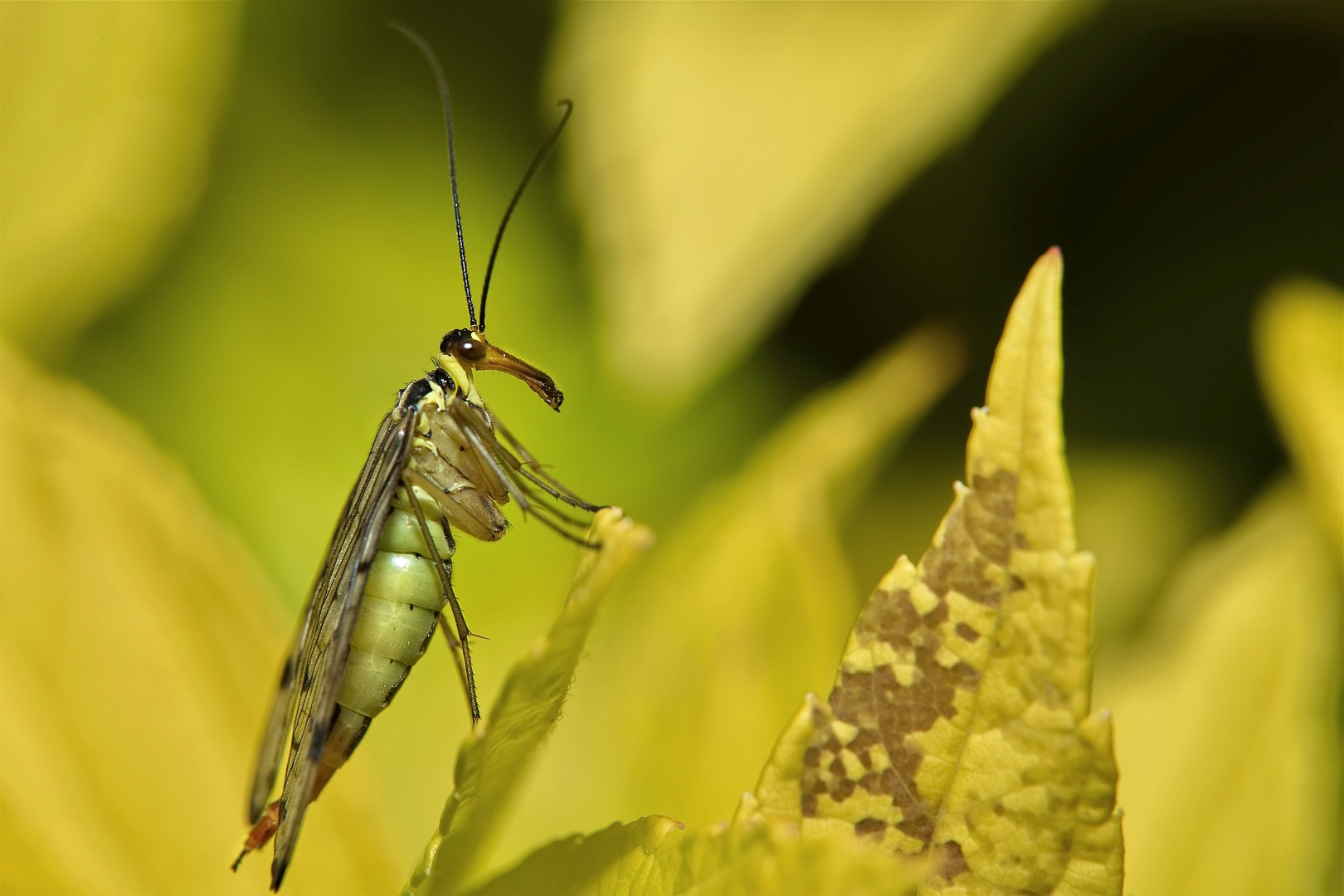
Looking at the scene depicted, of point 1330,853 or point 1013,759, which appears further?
point 1330,853

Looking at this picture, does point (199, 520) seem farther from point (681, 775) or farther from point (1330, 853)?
point (1330, 853)

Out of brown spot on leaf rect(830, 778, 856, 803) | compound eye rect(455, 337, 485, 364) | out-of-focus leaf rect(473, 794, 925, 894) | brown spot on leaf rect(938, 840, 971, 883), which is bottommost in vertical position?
out-of-focus leaf rect(473, 794, 925, 894)

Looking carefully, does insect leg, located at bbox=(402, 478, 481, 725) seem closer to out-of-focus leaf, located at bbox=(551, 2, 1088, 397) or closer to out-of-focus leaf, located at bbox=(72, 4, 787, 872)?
out-of-focus leaf, located at bbox=(72, 4, 787, 872)

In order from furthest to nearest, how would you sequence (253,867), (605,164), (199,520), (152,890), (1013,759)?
(605,164)
(199,520)
(253,867)
(152,890)
(1013,759)

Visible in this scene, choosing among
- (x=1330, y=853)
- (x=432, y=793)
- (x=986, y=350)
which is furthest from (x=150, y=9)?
(x=1330, y=853)

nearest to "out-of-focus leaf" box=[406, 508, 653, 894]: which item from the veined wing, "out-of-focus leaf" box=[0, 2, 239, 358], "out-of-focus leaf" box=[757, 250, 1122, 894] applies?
"out-of-focus leaf" box=[757, 250, 1122, 894]

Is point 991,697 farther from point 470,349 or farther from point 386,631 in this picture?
point 470,349
